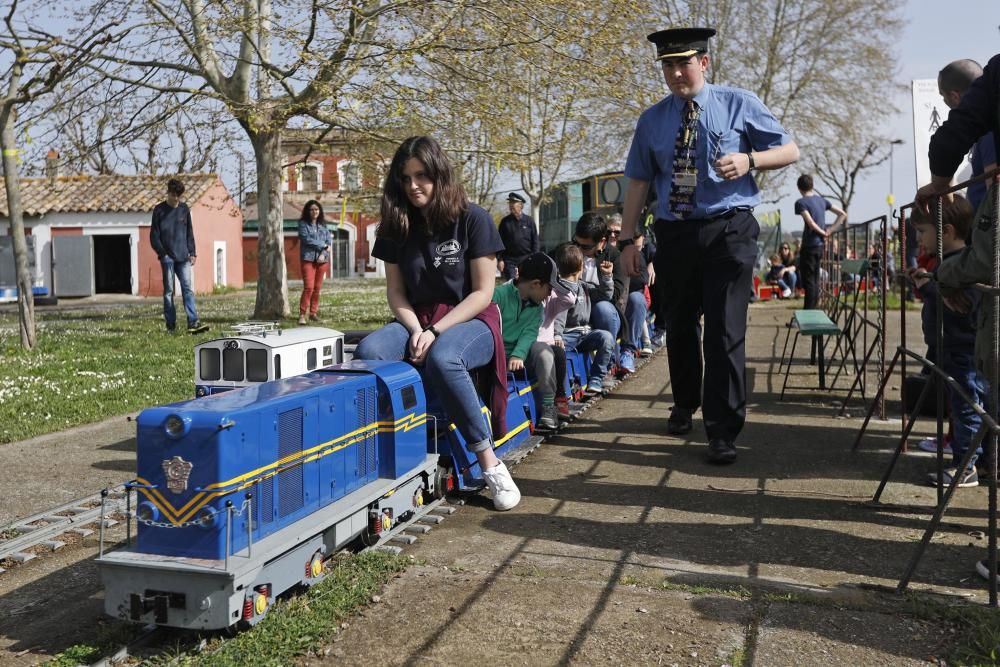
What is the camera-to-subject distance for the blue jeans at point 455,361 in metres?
5.07

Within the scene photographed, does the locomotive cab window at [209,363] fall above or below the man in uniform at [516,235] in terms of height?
below

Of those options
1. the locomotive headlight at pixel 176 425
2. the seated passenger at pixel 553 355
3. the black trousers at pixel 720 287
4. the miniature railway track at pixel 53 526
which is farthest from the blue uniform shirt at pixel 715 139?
the miniature railway track at pixel 53 526

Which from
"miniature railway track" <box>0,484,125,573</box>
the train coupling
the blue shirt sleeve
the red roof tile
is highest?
the red roof tile

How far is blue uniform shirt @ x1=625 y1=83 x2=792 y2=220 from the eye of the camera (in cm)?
618

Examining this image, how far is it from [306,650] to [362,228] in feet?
202

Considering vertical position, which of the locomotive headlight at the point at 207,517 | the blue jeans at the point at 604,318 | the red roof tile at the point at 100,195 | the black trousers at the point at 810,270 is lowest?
the locomotive headlight at the point at 207,517

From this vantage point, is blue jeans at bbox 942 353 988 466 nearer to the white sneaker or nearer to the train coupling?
the white sneaker

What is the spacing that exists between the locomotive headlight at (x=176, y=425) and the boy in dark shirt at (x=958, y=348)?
3789mm

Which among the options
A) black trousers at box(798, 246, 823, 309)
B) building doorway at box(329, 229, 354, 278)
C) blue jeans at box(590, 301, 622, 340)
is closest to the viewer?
blue jeans at box(590, 301, 622, 340)

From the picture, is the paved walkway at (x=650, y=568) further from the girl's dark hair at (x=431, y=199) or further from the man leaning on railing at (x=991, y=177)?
the girl's dark hair at (x=431, y=199)

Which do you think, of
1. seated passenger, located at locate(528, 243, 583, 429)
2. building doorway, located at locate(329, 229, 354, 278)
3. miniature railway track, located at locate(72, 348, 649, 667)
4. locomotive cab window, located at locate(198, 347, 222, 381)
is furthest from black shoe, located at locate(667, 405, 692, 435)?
building doorway, located at locate(329, 229, 354, 278)

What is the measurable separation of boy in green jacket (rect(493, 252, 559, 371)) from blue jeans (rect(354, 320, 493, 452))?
1.20 m

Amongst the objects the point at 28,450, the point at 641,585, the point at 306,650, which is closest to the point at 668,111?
the point at 641,585

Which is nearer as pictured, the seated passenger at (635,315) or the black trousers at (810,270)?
the seated passenger at (635,315)
